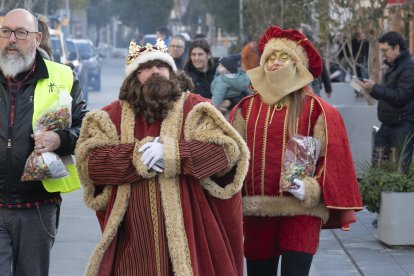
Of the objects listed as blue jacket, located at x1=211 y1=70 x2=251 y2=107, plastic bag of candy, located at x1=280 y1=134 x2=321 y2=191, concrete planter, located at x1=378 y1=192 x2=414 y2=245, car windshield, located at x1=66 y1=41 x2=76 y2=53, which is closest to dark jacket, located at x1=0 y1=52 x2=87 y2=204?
plastic bag of candy, located at x1=280 y1=134 x2=321 y2=191

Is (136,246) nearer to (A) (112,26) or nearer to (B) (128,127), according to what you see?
(B) (128,127)

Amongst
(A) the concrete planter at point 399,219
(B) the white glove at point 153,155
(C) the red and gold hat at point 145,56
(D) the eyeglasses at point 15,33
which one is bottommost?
(A) the concrete planter at point 399,219

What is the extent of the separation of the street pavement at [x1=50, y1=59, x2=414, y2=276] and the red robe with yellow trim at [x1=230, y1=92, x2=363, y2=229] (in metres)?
2.35

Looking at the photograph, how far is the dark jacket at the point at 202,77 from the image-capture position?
11406 mm

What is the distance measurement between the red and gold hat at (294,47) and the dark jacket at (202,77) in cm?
487

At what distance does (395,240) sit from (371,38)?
6.75 meters

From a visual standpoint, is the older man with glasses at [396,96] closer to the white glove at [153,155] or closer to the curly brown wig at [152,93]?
the curly brown wig at [152,93]

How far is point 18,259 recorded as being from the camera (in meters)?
5.85

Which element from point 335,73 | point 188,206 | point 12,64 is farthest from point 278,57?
point 335,73

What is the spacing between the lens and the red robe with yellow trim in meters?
6.20

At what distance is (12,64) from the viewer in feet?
19.1

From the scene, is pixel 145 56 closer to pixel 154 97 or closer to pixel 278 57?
pixel 154 97

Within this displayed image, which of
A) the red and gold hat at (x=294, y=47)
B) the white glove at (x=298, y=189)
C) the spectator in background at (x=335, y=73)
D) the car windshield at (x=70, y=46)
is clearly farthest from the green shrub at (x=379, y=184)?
the car windshield at (x=70, y=46)

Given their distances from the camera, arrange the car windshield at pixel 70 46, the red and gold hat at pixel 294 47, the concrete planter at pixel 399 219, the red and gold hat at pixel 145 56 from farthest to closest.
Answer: the car windshield at pixel 70 46, the concrete planter at pixel 399 219, the red and gold hat at pixel 294 47, the red and gold hat at pixel 145 56
